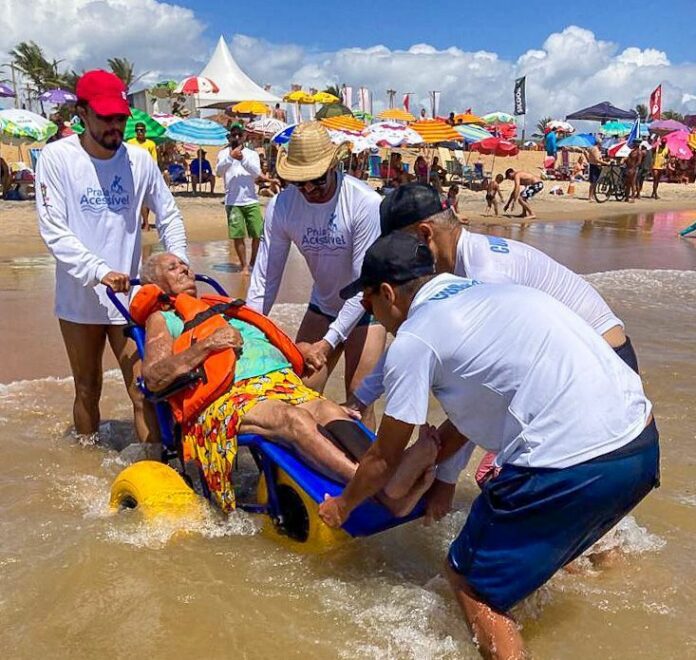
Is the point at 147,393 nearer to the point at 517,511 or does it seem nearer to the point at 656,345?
the point at 517,511

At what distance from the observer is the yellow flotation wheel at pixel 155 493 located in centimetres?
348

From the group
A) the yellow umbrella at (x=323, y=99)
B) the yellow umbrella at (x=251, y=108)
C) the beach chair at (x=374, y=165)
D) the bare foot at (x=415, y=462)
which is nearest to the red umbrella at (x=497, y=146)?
the beach chair at (x=374, y=165)

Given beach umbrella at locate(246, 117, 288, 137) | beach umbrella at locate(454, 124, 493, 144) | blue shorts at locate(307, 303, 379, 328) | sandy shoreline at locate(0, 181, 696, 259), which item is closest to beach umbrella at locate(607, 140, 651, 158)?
sandy shoreline at locate(0, 181, 696, 259)

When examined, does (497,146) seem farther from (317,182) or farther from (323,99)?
(317,182)

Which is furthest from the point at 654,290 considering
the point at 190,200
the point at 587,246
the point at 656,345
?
the point at 190,200

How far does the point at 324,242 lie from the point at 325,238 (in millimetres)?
26

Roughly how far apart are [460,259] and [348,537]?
1.24 meters

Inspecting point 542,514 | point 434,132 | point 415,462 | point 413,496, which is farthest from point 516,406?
point 434,132

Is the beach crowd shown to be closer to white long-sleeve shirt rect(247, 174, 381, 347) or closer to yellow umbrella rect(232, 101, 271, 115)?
white long-sleeve shirt rect(247, 174, 381, 347)

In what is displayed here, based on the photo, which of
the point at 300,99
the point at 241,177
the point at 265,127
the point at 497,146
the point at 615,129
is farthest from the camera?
the point at 615,129

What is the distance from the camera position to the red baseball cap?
12.1 feet

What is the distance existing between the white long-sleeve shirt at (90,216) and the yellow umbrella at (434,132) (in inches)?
658

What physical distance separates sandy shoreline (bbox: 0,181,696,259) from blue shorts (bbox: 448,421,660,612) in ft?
35.8

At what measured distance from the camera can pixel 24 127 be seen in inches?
689
